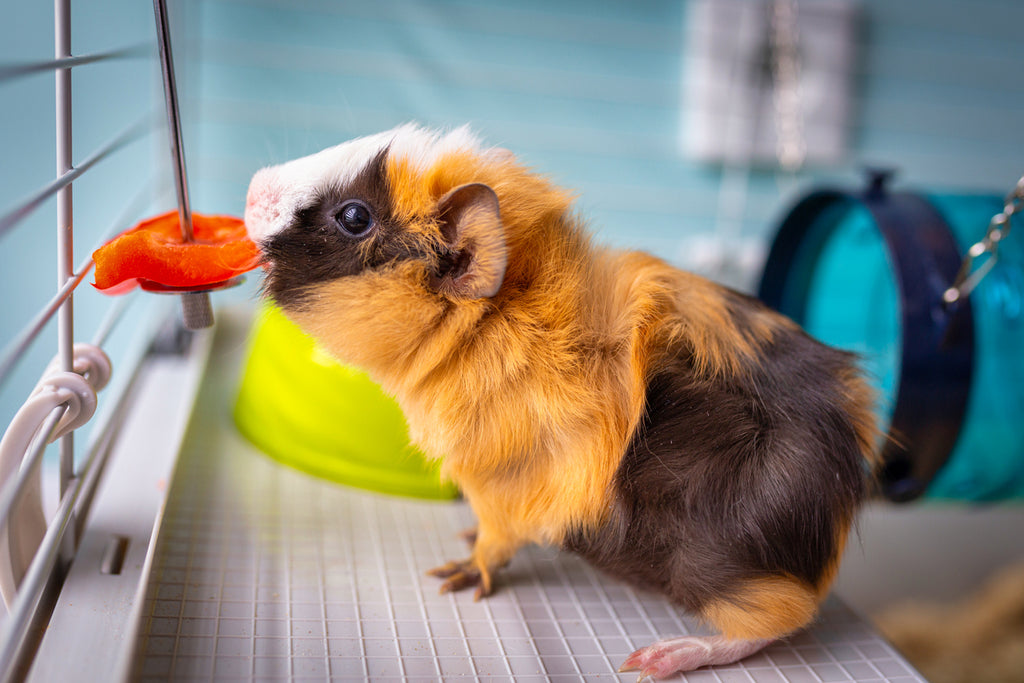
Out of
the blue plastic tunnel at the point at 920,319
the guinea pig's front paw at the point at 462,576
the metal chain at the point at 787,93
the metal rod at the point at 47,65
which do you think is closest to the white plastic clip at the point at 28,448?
the metal rod at the point at 47,65

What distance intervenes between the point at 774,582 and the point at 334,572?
17.5 inches

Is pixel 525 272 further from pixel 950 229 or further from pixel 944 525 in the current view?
pixel 944 525

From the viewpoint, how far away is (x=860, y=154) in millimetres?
2221

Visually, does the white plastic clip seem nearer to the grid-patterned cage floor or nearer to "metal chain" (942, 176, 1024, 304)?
the grid-patterned cage floor

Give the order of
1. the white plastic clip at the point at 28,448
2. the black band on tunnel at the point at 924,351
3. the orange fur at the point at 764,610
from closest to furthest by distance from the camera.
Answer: the white plastic clip at the point at 28,448
the orange fur at the point at 764,610
the black band on tunnel at the point at 924,351

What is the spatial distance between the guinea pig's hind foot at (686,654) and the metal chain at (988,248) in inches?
20.8

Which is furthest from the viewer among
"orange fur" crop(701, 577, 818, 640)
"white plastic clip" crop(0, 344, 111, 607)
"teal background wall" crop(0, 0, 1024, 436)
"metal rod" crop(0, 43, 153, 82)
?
"teal background wall" crop(0, 0, 1024, 436)

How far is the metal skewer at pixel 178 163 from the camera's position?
629 millimetres

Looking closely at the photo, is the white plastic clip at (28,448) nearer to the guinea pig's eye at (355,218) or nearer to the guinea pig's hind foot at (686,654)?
the guinea pig's eye at (355,218)

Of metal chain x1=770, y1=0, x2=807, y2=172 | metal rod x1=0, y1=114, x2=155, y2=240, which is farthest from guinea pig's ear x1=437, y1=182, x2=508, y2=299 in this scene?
metal chain x1=770, y1=0, x2=807, y2=172

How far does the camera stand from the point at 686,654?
2.31 ft

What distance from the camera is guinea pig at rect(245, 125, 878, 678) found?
2.20 ft

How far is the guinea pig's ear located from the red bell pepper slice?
7.0 inches

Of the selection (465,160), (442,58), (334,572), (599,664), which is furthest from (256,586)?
(442,58)
